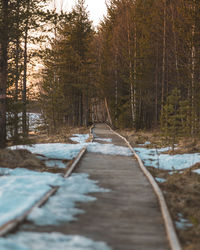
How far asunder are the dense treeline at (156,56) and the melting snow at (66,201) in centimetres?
881

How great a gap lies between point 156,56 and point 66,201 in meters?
22.1

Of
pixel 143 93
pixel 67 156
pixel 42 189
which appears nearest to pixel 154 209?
pixel 42 189

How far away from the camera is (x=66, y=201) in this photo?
6723 mm

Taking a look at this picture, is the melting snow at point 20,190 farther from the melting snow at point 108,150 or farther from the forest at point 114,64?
the melting snow at point 108,150

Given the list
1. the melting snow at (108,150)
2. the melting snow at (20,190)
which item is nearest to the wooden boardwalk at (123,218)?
the melting snow at (20,190)

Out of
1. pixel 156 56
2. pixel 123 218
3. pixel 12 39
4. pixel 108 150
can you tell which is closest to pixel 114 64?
pixel 156 56

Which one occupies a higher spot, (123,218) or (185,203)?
(123,218)

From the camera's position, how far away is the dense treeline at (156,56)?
1839 centimetres

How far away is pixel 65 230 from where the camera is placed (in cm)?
516

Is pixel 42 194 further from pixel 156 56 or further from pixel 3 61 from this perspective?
pixel 156 56

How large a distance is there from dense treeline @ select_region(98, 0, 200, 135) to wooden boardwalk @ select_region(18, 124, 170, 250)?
8307 mm

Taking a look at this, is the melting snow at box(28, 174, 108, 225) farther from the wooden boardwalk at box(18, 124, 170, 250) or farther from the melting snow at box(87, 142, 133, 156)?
the melting snow at box(87, 142, 133, 156)

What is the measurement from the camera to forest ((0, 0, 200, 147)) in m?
13.5

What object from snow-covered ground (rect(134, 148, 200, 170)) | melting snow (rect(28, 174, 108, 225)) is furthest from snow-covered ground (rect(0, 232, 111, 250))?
snow-covered ground (rect(134, 148, 200, 170))
